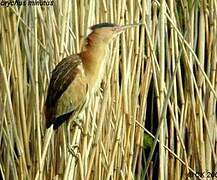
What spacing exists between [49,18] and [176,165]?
2.78 ft

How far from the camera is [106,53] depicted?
2.37 metres

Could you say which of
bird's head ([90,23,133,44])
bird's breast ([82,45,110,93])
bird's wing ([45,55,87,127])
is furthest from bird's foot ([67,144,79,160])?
bird's head ([90,23,133,44])

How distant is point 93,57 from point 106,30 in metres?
0.12

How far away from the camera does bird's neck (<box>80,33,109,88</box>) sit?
2289 millimetres

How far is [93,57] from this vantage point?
2.30 m

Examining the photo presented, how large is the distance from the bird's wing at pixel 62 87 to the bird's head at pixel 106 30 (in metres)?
0.11

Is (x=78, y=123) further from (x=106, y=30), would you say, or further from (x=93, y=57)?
(x=106, y=30)

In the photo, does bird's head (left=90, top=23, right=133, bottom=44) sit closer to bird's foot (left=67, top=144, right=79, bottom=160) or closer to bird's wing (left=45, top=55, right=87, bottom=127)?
bird's wing (left=45, top=55, right=87, bottom=127)

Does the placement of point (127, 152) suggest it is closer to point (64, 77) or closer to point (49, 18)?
point (64, 77)

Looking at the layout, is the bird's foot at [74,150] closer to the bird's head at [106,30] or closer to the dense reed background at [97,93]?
the dense reed background at [97,93]

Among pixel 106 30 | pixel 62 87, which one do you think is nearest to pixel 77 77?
pixel 62 87

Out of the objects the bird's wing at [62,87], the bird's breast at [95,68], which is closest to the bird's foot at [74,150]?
the bird's wing at [62,87]

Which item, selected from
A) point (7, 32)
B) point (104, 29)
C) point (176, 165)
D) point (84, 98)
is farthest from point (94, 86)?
point (176, 165)

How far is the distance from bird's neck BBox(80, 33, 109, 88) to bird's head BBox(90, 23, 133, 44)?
0.02 meters
